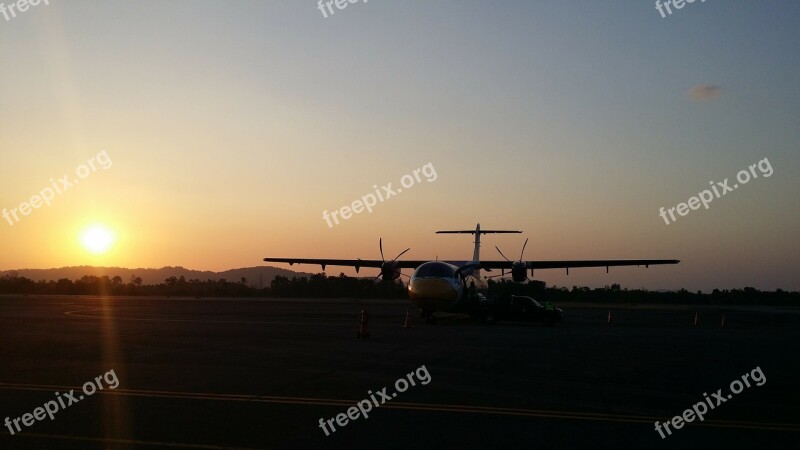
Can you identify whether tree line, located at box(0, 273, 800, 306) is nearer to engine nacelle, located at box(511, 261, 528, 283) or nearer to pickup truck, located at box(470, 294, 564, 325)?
engine nacelle, located at box(511, 261, 528, 283)

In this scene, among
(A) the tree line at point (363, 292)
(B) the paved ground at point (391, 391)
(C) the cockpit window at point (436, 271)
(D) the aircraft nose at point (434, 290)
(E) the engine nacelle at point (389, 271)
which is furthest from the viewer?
(A) the tree line at point (363, 292)

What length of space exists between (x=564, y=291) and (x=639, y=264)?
4496cm

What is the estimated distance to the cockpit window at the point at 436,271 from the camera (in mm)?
31188

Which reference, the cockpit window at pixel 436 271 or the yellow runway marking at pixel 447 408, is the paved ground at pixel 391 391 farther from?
the cockpit window at pixel 436 271

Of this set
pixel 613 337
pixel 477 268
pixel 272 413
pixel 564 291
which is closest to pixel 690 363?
pixel 613 337

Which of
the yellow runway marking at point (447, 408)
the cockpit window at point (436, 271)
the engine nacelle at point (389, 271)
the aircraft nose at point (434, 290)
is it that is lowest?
the yellow runway marking at point (447, 408)

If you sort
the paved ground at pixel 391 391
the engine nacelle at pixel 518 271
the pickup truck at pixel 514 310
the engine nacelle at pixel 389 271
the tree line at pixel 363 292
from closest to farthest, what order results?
the paved ground at pixel 391 391 < the pickup truck at pixel 514 310 < the engine nacelle at pixel 518 271 < the engine nacelle at pixel 389 271 < the tree line at pixel 363 292

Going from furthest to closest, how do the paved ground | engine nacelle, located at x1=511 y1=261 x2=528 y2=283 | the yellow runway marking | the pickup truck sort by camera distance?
engine nacelle, located at x1=511 y1=261 x2=528 y2=283
the pickup truck
the yellow runway marking
the paved ground

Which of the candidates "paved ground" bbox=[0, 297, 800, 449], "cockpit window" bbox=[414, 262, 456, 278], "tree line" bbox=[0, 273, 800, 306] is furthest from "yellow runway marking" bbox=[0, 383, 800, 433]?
"tree line" bbox=[0, 273, 800, 306]

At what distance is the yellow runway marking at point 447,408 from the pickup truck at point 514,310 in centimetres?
2230

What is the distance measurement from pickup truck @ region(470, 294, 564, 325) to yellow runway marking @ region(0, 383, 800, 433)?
22298mm

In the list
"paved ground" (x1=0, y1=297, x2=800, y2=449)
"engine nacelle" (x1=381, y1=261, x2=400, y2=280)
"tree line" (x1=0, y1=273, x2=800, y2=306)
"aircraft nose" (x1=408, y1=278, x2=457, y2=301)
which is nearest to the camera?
"paved ground" (x1=0, y1=297, x2=800, y2=449)

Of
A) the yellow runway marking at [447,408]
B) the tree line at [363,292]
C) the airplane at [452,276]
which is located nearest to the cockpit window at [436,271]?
the airplane at [452,276]

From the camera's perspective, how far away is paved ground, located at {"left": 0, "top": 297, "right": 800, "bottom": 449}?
7.94 meters
